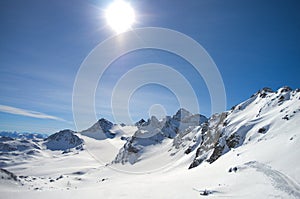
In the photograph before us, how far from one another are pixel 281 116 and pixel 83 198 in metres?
39.0

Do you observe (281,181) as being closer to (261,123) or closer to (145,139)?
(261,123)

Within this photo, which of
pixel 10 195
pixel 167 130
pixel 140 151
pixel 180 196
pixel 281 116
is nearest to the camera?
pixel 180 196

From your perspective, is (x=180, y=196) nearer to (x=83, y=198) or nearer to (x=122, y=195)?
(x=122, y=195)

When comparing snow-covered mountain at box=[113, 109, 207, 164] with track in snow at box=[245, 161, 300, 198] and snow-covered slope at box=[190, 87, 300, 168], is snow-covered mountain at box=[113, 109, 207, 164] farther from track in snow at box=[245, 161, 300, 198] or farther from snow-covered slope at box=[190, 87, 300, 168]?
track in snow at box=[245, 161, 300, 198]

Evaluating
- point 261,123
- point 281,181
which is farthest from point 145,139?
point 281,181

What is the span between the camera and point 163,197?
19.7 meters

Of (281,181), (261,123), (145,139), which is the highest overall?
(145,139)

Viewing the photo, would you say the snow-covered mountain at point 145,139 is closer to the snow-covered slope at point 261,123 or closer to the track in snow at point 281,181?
the snow-covered slope at point 261,123

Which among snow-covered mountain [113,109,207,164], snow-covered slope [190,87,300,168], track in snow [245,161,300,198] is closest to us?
track in snow [245,161,300,198]

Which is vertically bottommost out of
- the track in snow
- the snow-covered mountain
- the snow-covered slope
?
the track in snow

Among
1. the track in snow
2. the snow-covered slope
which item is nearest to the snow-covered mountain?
the snow-covered slope

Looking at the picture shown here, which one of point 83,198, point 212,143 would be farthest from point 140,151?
point 83,198

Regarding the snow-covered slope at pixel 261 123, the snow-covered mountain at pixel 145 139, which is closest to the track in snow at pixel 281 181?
the snow-covered slope at pixel 261 123

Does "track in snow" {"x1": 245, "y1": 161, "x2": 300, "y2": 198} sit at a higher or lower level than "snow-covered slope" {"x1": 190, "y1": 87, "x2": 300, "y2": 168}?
lower
